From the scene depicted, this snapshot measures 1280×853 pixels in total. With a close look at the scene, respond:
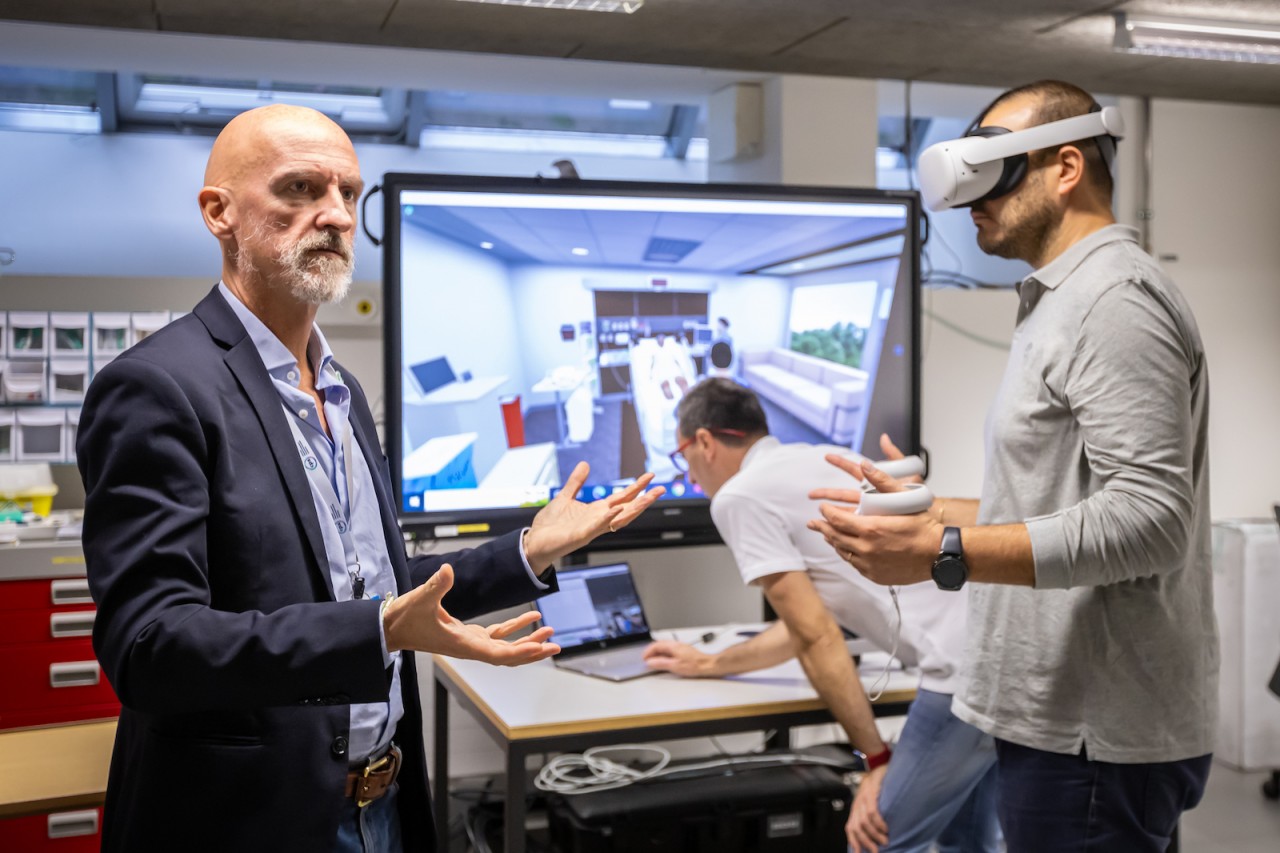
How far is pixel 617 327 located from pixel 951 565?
6.35ft

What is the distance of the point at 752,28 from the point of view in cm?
364

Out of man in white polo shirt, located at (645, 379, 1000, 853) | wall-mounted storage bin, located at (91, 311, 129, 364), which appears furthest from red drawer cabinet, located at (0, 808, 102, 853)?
man in white polo shirt, located at (645, 379, 1000, 853)

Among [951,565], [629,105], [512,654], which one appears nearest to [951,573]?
[951,565]

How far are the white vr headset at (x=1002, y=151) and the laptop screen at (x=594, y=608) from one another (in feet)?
5.24

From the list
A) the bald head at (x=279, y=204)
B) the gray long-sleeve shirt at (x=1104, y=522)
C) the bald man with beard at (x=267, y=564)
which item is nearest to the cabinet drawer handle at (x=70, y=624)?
the bald man with beard at (x=267, y=564)

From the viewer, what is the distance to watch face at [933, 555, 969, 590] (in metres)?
1.61

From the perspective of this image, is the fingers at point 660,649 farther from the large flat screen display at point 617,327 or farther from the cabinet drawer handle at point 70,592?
the cabinet drawer handle at point 70,592

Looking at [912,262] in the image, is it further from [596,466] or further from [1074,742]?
[1074,742]

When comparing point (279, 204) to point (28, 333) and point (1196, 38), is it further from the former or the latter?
point (1196, 38)

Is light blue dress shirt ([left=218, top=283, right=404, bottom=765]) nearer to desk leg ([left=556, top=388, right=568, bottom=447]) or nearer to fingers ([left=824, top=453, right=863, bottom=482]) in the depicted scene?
fingers ([left=824, top=453, right=863, bottom=482])

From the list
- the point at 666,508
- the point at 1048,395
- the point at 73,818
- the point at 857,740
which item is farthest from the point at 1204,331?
the point at 73,818

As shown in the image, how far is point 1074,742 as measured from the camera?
1.66 m

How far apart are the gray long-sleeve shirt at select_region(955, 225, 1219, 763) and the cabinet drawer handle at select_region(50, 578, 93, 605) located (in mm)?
2287

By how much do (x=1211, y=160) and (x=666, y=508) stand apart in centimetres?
268
